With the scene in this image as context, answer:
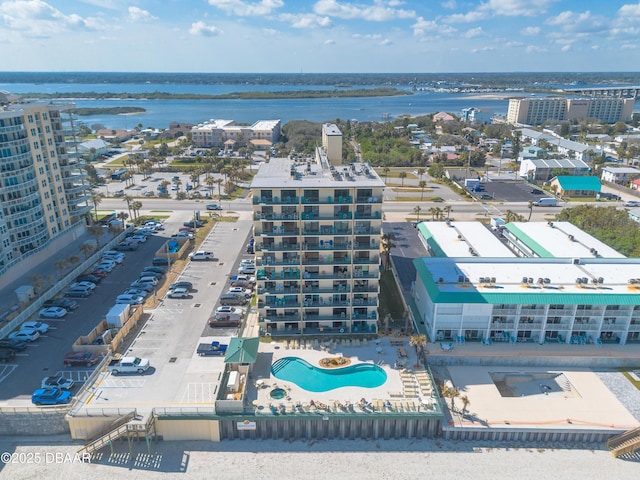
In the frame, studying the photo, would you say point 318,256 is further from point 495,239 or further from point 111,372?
point 495,239

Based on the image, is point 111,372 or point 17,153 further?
point 17,153

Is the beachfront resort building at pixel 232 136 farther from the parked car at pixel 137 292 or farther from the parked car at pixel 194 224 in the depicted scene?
the parked car at pixel 137 292

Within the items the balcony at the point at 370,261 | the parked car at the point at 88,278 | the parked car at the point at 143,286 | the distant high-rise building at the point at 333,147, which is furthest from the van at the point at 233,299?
the distant high-rise building at the point at 333,147

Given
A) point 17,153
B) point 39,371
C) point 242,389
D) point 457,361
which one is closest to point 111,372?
point 39,371

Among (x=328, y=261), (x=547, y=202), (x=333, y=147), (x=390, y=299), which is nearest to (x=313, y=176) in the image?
(x=333, y=147)

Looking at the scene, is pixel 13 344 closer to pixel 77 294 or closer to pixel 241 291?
pixel 77 294

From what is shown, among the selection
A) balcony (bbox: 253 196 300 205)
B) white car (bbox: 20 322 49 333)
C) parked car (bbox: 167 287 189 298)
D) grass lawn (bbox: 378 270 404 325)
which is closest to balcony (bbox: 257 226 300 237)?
balcony (bbox: 253 196 300 205)
